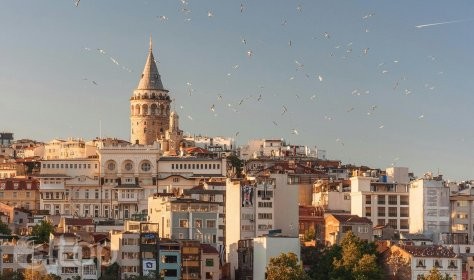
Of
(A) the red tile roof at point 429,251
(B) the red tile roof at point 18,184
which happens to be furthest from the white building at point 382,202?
(B) the red tile roof at point 18,184

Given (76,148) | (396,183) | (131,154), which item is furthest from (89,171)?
(396,183)

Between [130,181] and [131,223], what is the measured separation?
3068 cm

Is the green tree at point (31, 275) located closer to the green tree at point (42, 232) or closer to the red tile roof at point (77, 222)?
the green tree at point (42, 232)

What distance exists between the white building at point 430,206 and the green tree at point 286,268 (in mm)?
17634

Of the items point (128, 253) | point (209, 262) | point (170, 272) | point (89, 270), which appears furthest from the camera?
point (209, 262)

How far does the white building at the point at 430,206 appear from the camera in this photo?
90.2 m

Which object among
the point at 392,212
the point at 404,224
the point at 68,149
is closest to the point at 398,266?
the point at 404,224

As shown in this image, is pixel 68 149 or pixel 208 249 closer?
pixel 208 249

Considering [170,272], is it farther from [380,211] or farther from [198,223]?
[380,211]

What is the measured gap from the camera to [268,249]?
252ft

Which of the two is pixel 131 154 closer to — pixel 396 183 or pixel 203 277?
pixel 396 183

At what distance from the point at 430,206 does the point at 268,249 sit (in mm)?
17090

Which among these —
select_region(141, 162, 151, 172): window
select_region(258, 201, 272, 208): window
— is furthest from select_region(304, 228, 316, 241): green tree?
select_region(141, 162, 151, 172): window

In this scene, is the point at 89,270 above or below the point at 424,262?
below
